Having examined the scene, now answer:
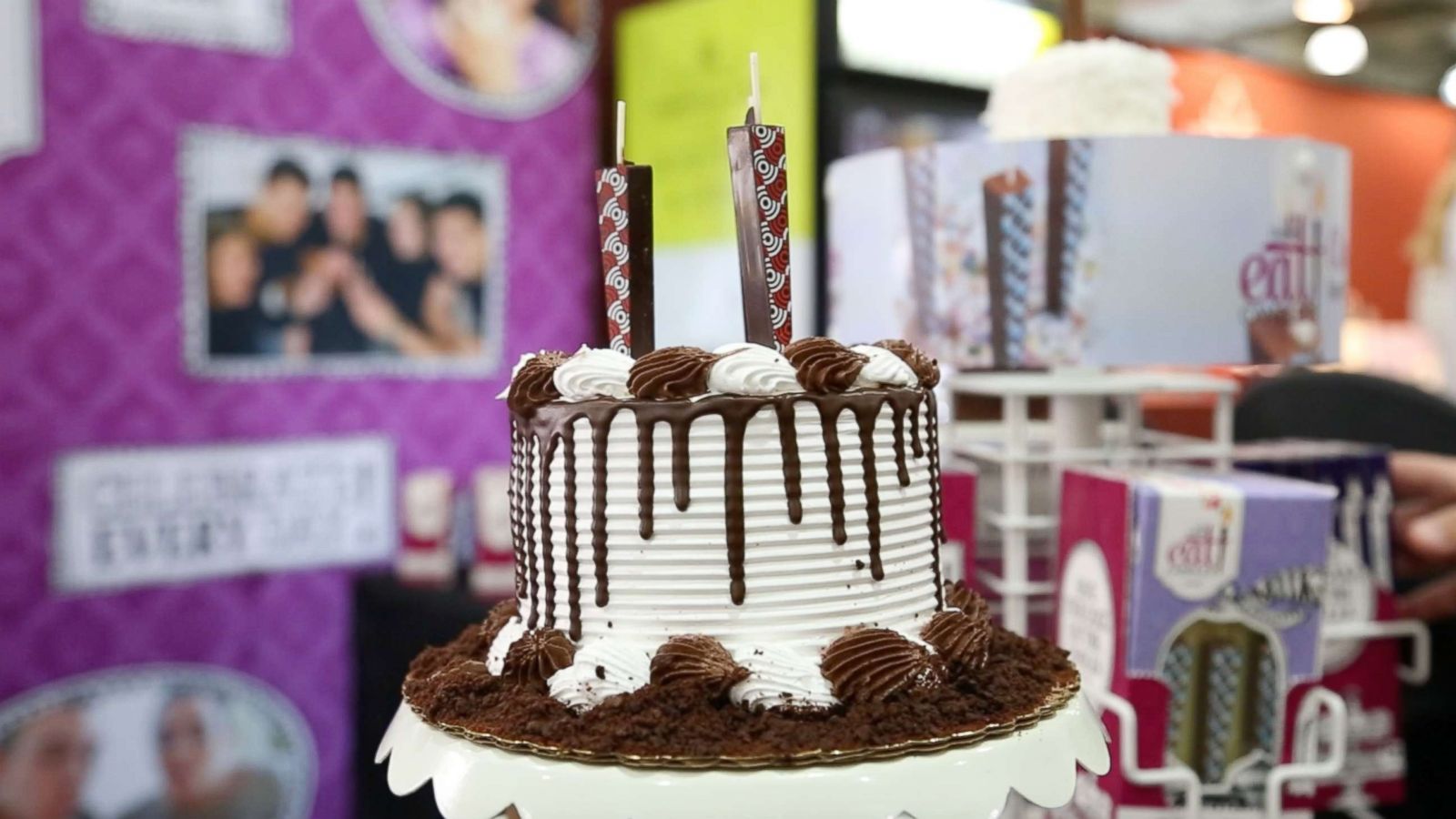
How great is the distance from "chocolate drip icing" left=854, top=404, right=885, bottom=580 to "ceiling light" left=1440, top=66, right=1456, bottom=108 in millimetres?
7919

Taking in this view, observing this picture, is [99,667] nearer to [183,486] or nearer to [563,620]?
[183,486]

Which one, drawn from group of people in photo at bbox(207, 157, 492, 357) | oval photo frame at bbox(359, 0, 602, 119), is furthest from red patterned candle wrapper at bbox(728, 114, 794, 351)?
oval photo frame at bbox(359, 0, 602, 119)

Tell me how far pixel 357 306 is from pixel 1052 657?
101 inches

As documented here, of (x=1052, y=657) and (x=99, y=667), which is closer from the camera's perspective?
(x=1052, y=657)

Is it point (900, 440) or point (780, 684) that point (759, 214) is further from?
point (780, 684)

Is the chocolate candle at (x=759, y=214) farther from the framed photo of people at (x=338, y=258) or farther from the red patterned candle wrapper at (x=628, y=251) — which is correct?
the framed photo of people at (x=338, y=258)

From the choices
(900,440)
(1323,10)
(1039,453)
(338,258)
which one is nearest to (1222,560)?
(1039,453)

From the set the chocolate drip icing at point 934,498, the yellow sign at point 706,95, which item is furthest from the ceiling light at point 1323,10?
the chocolate drip icing at point 934,498

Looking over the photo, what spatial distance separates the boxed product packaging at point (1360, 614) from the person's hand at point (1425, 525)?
179mm

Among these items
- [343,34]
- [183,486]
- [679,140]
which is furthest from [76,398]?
[679,140]

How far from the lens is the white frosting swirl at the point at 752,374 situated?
136 cm

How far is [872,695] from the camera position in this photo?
1.30 metres

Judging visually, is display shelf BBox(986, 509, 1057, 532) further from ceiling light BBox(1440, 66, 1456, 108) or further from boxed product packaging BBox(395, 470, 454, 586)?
ceiling light BBox(1440, 66, 1456, 108)

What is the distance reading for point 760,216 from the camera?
4.85 feet
